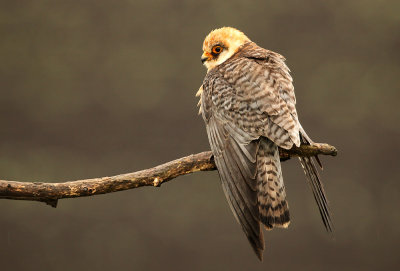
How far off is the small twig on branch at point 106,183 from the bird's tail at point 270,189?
9 cm

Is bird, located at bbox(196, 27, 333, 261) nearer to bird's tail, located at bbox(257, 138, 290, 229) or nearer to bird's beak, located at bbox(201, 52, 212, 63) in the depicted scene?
bird's tail, located at bbox(257, 138, 290, 229)

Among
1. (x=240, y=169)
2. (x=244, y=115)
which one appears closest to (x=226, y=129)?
Result: (x=244, y=115)

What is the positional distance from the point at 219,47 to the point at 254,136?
76 cm

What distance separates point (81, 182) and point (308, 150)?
0.82m

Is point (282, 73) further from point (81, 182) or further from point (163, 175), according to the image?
point (81, 182)

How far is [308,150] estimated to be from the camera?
1.69 metres

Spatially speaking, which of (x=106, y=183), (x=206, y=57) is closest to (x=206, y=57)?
(x=206, y=57)

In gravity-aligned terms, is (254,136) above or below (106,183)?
above

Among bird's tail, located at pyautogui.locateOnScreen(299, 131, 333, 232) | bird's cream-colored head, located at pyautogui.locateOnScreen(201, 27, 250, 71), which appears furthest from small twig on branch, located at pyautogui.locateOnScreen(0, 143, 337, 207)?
bird's cream-colored head, located at pyautogui.locateOnScreen(201, 27, 250, 71)

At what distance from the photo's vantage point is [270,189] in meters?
1.68

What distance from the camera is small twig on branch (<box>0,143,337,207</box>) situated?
158 cm

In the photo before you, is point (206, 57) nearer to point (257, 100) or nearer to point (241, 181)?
point (257, 100)

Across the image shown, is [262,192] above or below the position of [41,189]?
below

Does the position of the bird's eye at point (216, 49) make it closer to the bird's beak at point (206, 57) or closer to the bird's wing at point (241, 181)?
the bird's beak at point (206, 57)
